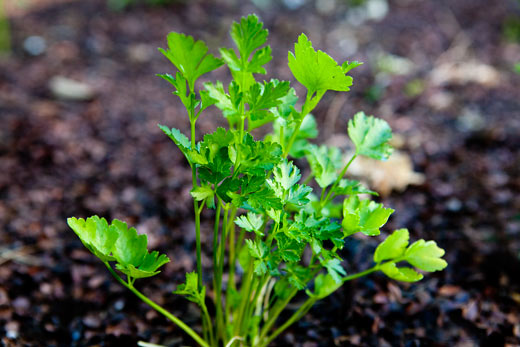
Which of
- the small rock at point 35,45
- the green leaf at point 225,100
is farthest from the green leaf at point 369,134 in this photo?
the small rock at point 35,45

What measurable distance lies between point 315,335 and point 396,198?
35.6 inches

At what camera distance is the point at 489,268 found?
154 centimetres

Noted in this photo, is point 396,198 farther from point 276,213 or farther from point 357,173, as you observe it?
point 276,213

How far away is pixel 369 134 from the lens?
39.9 inches

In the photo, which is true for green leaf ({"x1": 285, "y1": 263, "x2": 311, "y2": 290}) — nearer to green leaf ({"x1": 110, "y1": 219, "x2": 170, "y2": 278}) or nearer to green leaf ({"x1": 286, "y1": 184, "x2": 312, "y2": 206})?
green leaf ({"x1": 286, "y1": 184, "x2": 312, "y2": 206})

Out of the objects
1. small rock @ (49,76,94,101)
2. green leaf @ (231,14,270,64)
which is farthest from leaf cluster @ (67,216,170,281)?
small rock @ (49,76,94,101)

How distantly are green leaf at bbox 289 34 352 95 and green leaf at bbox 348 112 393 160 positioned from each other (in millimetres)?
193

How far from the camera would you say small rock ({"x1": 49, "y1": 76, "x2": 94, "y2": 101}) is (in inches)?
Answer: 108

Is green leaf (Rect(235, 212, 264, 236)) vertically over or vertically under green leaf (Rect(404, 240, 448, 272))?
over

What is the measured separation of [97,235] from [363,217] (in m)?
0.59

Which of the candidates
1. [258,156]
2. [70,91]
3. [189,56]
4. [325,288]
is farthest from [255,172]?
[70,91]

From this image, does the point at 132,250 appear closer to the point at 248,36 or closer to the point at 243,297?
the point at 243,297

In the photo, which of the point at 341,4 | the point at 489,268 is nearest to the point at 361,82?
the point at 341,4

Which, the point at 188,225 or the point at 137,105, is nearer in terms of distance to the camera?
the point at 188,225
